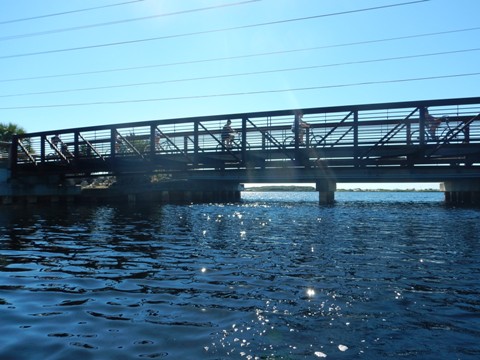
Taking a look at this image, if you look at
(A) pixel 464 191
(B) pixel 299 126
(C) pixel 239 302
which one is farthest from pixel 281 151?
(A) pixel 464 191

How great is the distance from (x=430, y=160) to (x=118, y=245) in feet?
67.1

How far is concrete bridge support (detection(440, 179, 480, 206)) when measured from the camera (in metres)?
51.0

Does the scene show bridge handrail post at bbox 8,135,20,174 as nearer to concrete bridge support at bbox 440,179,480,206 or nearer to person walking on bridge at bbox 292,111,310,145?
person walking on bridge at bbox 292,111,310,145

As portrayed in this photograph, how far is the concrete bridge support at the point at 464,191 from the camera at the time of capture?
51.0m

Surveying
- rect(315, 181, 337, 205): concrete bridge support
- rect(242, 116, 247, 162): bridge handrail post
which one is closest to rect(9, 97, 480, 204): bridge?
rect(242, 116, 247, 162): bridge handrail post

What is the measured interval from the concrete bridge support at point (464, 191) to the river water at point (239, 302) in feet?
147

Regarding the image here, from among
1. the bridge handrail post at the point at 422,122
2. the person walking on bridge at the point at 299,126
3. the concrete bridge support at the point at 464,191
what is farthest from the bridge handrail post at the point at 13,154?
the concrete bridge support at the point at 464,191

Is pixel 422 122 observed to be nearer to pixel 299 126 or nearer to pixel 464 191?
pixel 299 126

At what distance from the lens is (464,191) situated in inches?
2073

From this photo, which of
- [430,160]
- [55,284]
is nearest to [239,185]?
[430,160]

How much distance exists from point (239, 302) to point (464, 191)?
54.6 metres

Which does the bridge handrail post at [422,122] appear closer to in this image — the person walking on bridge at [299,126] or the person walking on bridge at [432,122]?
the person walking on bridge at [432,122]

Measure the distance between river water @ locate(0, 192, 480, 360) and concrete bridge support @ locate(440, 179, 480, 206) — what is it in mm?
44768

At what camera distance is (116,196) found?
46.9m
